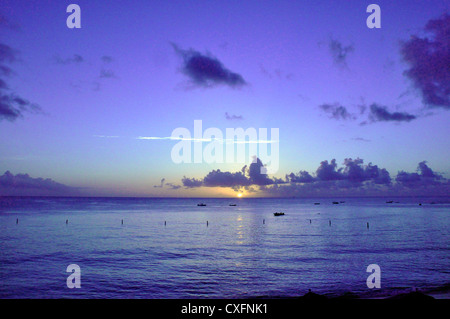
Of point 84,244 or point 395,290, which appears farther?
point 84,244

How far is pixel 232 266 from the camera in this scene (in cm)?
4206

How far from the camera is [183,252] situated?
170ft

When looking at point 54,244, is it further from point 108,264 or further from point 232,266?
point 232,266
